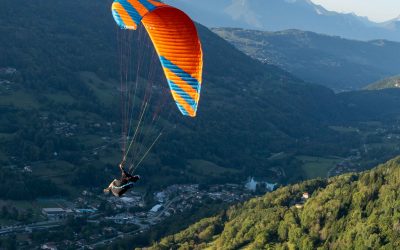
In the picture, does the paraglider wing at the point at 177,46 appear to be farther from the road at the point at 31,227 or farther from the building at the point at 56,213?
the building at the point at 56,213

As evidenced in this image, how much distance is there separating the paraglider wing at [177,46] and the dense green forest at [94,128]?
A: 61408mm

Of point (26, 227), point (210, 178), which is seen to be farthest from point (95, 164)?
point (26, 227)

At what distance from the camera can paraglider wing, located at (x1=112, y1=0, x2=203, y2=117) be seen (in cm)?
3303

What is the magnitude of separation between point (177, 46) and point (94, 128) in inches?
4190

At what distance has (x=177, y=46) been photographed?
109 ft

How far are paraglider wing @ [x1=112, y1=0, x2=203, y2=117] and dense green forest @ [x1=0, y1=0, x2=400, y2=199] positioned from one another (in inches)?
2418

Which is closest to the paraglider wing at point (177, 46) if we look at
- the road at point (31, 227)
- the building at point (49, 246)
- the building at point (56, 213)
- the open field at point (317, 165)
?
the building at point (49, 246)

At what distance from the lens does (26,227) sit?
8481 cm

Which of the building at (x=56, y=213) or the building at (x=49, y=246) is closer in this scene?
the building at (x=49, y=246)

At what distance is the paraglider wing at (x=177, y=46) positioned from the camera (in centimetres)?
3303

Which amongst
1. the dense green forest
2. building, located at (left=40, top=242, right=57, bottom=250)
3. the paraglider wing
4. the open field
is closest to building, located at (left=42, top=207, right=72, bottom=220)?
the dense green forest

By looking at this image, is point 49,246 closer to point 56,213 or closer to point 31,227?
point 31,227

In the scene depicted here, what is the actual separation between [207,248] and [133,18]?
126ft

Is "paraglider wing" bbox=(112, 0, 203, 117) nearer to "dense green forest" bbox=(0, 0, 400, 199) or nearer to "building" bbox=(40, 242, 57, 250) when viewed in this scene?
"building" bbox=(40, 242, 57, 250)
